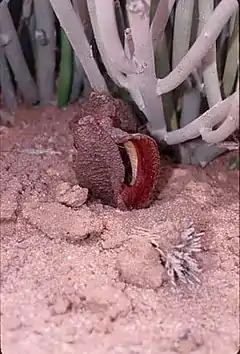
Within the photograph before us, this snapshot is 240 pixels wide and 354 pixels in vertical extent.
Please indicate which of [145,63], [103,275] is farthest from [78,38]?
[103,275]

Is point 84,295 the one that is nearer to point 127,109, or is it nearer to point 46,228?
point 46,228

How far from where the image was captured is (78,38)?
44.7 inches

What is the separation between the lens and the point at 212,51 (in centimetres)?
118

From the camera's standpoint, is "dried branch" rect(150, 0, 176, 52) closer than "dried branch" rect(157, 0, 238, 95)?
No

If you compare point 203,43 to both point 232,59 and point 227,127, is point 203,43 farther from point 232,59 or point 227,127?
point 232,59

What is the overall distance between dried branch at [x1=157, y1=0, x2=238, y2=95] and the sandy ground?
211 mm

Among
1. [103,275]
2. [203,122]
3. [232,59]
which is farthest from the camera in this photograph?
[232,59]

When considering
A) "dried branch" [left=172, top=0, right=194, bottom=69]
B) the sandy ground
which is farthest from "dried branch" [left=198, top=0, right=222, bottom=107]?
the sandy ground

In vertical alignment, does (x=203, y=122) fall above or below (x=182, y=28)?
below

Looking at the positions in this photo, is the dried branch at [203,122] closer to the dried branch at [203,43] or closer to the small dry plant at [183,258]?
the dried branch at [203,43]

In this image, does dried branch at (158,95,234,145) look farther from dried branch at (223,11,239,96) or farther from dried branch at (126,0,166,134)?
dried branch at (223,11,239,96)

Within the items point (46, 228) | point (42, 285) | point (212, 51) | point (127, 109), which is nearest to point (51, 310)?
point (42, 285)

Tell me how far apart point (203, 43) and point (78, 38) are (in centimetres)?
21

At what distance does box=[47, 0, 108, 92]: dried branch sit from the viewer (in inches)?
42.5
